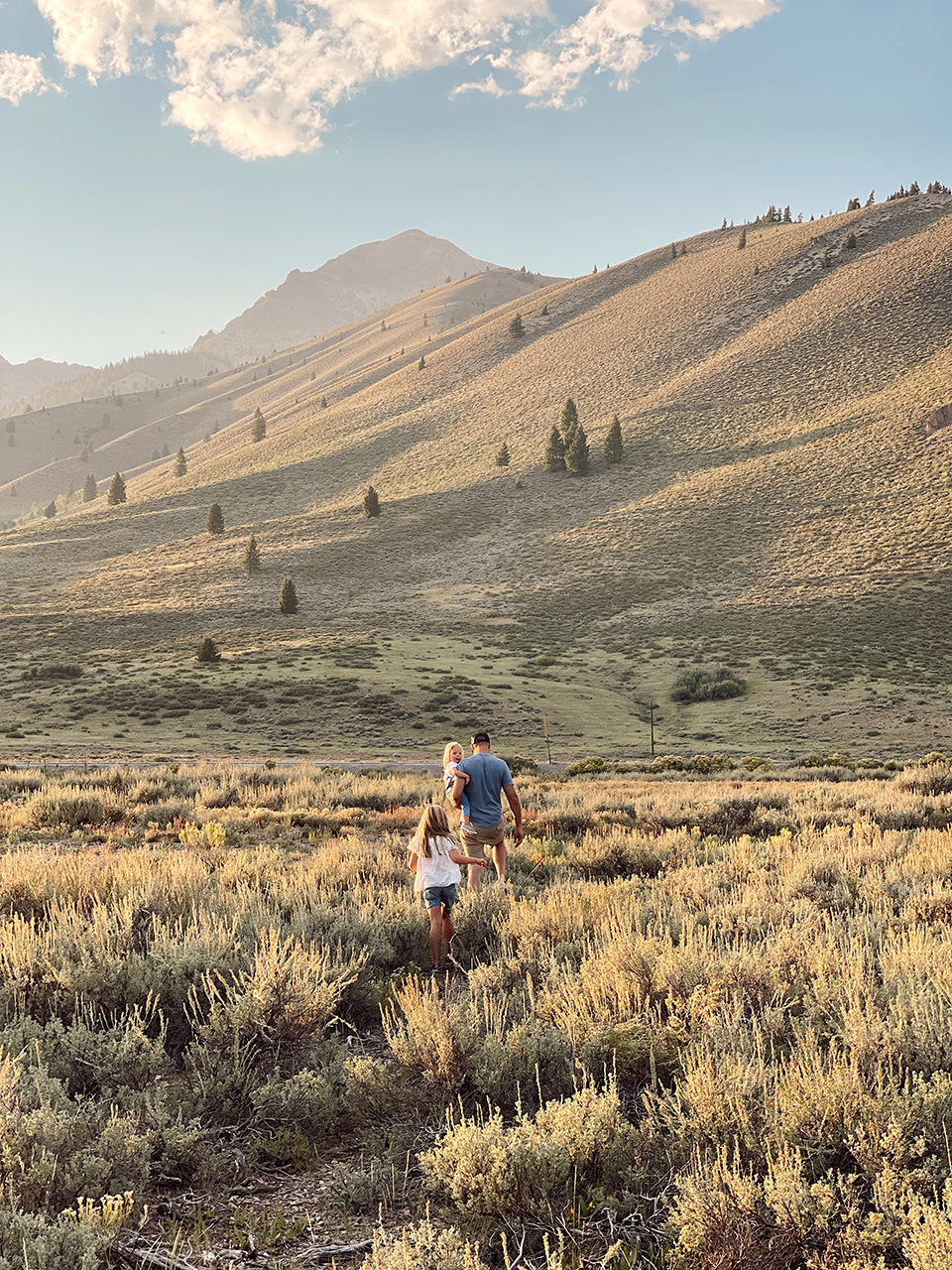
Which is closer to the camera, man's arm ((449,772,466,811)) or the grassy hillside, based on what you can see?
man's arm ((449,772,466,811))

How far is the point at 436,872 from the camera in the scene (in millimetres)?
6152

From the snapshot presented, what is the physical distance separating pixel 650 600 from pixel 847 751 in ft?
94.2

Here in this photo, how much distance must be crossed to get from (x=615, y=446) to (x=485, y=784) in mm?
77759

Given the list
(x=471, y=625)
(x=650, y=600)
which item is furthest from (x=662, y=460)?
(x=471, y=625)

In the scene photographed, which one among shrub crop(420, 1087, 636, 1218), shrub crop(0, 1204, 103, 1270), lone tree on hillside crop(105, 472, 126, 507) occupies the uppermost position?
lone tree on hillside crop(105, 472, 126, 507)

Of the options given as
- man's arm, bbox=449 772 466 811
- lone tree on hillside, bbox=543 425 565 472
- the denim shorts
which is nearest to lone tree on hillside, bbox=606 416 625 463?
lone tree on hillside, bbox=543 425 565 472

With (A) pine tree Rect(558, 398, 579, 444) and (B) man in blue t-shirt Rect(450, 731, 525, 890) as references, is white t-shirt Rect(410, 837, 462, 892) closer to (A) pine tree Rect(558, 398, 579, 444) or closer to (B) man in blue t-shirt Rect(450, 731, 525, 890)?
(B) man in blue t-shirt Rect(450, 731, 525, 890)

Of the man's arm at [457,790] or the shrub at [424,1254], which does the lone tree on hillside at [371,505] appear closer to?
the man's arm at [457,790]

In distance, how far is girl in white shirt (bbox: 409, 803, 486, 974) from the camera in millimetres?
6039

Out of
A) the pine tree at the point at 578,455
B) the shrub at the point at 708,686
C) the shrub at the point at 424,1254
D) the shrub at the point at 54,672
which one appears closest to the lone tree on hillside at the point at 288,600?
the shrub at the point at 54,672

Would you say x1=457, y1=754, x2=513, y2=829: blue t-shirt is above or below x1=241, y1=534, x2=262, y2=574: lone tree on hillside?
below

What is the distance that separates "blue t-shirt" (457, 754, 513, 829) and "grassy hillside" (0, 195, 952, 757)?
21.5 m

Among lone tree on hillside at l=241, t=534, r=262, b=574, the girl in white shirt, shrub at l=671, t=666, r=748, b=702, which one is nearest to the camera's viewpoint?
the girl in white shirt

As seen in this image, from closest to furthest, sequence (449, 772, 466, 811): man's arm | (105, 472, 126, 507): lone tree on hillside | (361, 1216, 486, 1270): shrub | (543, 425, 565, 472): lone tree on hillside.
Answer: (361, 1216, 486, 1270): shrub < (449, 772, 466, 811): man's arm < (543, 425, 565, 472): lone tree on hillside < (105, 472, 126, 507): lone tree on hillside
